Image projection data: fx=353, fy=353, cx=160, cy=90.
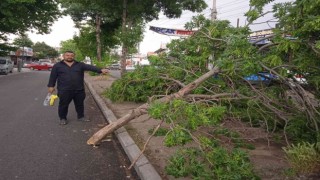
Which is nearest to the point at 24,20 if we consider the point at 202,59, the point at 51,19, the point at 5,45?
the point at 51,19

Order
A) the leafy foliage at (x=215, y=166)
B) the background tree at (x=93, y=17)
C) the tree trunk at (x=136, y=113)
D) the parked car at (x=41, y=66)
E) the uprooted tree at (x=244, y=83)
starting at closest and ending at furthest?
the leafy foliage at (x=215, y=166), the uprooted tree at (x=244, y=83), the tree trunk at (x=136, y=113), the background tree at (x=93, y=17), the parked car at (x=41, y=66)

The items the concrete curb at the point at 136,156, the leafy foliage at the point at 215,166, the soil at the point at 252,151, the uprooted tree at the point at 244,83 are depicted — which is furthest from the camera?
the soil at the point at 252,151

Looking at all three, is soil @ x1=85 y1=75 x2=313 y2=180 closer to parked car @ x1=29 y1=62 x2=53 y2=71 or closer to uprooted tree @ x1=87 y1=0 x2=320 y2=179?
uprooted tree @ x1=87 y1=0 x2=320 y2=179

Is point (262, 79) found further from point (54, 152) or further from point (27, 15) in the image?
point (27, 15)

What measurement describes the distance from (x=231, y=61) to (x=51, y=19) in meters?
25.5

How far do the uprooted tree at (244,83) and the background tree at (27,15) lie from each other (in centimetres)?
1735

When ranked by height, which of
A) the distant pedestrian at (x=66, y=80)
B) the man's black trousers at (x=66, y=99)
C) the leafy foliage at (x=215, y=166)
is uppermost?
the distant pedestrian at (x=66, y=80)

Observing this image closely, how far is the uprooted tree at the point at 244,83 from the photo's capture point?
4387 mm

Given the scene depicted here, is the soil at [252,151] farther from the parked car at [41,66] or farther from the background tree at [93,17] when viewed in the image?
the parked car at [41,66]

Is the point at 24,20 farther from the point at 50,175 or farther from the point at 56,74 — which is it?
the point at 50,175

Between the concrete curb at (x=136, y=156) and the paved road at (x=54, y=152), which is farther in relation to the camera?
the paved road at (x=54, y=152)

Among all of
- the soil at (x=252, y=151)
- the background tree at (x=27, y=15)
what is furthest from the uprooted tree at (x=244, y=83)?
the background tree at (x=27, y=15)

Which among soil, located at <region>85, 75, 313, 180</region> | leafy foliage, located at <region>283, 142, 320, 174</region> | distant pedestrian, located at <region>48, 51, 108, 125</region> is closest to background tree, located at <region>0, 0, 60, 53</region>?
distant pedestrian, located at <region>48, 51, 108, 125</region>

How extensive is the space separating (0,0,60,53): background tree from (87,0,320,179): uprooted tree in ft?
56.9
